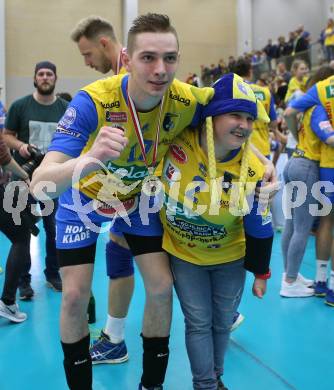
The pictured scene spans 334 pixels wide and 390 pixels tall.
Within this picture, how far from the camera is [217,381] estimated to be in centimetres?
235

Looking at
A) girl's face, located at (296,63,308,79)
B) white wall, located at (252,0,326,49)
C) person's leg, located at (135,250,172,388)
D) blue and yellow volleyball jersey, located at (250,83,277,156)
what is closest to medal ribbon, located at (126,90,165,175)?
person's leg, located at (135,250,172,388)

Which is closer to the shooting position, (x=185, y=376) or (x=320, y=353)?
(x=185, y=376)

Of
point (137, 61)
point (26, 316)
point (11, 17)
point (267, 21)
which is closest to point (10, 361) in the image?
point (26, 316)

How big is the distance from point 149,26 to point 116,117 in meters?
0.40

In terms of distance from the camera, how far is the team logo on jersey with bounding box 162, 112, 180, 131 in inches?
84.5

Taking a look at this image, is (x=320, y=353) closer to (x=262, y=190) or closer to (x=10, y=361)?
(x=262, y=190)

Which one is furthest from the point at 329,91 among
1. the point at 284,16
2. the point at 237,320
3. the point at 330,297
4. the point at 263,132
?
the point at 284,16

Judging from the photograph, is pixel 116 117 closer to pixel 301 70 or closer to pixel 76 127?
pixel 76 127

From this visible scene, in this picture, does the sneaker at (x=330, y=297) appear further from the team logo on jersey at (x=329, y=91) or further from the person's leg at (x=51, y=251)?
the person's leg at (x=51, y=251)

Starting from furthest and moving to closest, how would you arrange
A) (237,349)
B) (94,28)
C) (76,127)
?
(237,349)
(94,28)
(76,127)

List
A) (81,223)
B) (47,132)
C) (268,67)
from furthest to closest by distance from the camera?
(268,67), (47,132), (81,223)

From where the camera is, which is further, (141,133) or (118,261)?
(118,261)

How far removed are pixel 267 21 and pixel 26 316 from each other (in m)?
19.7

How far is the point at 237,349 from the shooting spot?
2.96 metres
